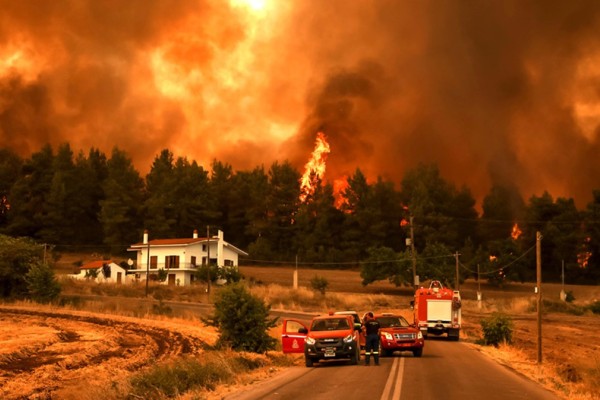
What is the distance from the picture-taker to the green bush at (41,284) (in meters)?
65.9

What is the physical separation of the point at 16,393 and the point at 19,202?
115 metres

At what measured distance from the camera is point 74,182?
137 meters

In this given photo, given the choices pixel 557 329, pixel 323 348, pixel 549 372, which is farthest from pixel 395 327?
pixel 557 329

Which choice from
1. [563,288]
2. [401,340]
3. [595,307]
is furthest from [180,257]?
[401,340]

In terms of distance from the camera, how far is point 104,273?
98.4 meters

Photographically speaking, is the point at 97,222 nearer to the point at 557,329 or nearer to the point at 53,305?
the point at 53,305

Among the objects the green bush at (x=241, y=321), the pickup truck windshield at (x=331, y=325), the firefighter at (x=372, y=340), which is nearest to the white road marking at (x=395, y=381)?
Answer: the firefighter at (x=372, y=340)

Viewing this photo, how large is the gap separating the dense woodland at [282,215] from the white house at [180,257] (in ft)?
67.7

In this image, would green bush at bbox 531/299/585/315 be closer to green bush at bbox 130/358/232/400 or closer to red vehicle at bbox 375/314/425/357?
red vehicle at bbox 375/314/425/357

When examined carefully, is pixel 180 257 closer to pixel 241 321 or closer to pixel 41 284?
pixel 41 284

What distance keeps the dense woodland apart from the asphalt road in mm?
91368

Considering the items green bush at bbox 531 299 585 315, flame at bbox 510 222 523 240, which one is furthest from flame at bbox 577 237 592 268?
green bush at bbox 531 299 585 315

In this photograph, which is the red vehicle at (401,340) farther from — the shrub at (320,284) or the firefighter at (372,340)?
the shrub at (320,284)

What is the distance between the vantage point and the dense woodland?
4870 inches
